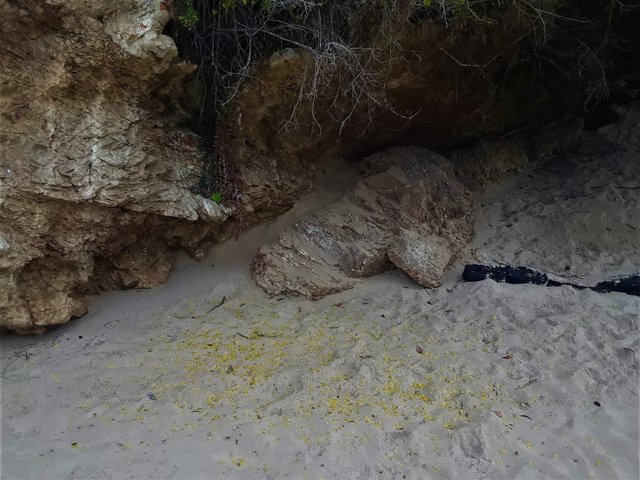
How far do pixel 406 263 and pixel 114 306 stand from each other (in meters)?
2.17

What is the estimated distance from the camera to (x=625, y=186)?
4398mm

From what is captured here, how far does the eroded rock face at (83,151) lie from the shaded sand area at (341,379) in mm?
396

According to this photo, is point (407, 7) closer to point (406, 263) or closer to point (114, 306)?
point (406, 263)

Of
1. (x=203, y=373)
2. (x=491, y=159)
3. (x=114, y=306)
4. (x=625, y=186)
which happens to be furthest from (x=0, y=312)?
(x=625, y=186)

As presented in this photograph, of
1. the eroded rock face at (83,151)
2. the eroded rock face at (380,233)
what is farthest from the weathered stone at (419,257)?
the eroded rock face at (83,151)

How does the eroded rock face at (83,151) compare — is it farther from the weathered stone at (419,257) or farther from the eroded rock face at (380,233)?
the weathered stone at (419,257)

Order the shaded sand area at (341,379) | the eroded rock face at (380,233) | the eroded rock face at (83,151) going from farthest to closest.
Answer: the eroded rock face at (380,233)
the eroded rock face at (83,151)
the shaded sand area at (341,379)

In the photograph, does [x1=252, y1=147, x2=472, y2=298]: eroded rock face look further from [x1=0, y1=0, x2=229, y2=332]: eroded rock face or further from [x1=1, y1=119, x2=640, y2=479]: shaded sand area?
[x1=0, y1=0, x2=229, y2=332]: eroded rock face

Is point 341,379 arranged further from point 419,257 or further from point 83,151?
point 83,151

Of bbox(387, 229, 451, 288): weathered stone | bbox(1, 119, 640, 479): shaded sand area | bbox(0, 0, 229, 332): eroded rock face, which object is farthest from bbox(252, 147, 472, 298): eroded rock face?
bbox(0, 0, 229, 332): eroded rock face

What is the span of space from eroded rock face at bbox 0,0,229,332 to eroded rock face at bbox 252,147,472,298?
66 centimetres

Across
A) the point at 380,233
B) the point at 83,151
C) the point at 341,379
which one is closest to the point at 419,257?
the point at 380,233

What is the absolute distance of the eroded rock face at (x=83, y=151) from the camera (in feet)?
9.18

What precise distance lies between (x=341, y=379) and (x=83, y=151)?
82.0 inches
